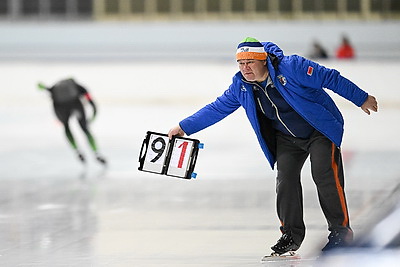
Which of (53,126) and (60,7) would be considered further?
(60,7)

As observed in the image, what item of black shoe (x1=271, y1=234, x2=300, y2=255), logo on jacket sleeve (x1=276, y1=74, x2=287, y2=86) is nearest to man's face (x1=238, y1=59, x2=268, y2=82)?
logo on jacket sleeve (x1=276, y1=74, x2=287, y2=86)

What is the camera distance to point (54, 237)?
6.89m

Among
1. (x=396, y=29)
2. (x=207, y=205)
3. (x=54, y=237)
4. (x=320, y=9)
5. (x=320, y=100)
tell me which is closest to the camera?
(x=320, y=100)

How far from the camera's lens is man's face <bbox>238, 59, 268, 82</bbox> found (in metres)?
5.54

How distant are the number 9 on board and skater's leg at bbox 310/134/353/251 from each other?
72cm

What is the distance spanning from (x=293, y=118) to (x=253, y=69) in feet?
1.36

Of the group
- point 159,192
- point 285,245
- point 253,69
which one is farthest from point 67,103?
point 253,69

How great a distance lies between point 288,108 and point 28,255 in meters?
1.91

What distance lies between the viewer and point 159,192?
31.4ft

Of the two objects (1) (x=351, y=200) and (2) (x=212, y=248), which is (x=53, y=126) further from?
(2) (x=212, y=248)

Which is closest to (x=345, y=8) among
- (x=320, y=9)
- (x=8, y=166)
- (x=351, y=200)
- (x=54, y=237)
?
(x=320, y=9)

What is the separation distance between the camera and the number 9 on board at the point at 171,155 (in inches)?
232

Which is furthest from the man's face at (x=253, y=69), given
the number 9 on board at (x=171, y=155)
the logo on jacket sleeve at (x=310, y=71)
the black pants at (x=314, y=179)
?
the number 9 on board at (x=171, y=155)

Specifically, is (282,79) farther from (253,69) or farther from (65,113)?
(65,113)
